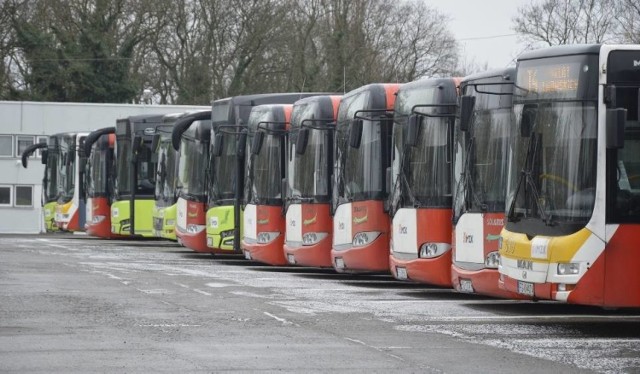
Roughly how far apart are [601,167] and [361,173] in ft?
26.3

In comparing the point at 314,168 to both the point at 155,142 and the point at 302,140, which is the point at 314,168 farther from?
the point at 155,142

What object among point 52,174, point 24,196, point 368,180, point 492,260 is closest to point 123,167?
point 52,174

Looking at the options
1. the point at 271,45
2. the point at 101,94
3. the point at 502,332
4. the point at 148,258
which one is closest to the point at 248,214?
the point at 148,258

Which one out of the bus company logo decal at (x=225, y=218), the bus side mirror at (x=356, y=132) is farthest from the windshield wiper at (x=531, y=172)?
the bus company logo decal at (x=225, y=218)

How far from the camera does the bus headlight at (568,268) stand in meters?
15.1

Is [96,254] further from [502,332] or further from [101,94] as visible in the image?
[101,94]

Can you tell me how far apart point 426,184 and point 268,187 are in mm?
7152

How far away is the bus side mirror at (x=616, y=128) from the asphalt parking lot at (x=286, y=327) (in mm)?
1426

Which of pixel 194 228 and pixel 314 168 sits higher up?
pixel 314 168

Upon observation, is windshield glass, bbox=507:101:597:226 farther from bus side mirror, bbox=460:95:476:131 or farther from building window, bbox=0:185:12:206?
building window, bbox=0:185:12:206

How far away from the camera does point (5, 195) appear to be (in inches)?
2714

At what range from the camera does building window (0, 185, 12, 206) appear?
68.6 metres

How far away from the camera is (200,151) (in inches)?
1309

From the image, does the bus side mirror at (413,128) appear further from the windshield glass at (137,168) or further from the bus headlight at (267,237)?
the windshield glass at (137,168)
